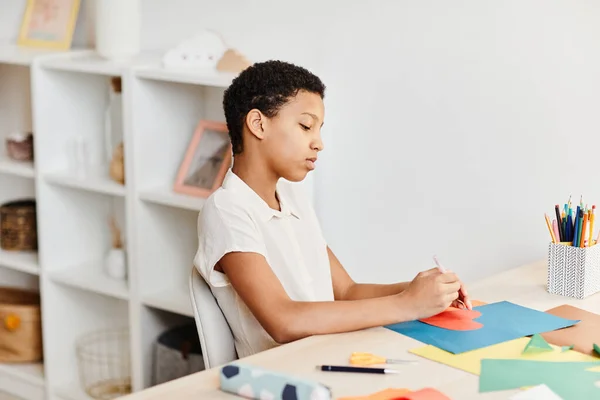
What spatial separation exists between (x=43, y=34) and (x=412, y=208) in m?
1.49

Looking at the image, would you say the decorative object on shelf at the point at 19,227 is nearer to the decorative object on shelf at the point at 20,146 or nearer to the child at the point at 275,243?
the decorative object on shelf at the point at 20,146

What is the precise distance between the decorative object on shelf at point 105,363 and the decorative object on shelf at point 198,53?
1.04m

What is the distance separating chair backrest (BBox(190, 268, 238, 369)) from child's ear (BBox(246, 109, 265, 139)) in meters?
0.28

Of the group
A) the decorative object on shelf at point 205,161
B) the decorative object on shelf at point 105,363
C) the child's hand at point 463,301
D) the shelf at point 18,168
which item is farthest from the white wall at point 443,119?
the decorative object on shelf at point 105,363

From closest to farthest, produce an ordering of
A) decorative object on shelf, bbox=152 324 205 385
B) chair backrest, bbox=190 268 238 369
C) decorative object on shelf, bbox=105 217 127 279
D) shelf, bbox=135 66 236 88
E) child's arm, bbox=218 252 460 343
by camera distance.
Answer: child's arm, bbox=218 252 460 343 → chair backrest, bbox=190 268 238 369 → shelf, bbox=135 66 236 88 → decorative object on shelf, bbox=152 324 205 385 → decorative object on shelf, bbox=105 217 127 279

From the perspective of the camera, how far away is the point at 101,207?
3.22 m

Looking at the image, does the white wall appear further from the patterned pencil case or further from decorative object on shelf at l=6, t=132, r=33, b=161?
the patterned pencil case

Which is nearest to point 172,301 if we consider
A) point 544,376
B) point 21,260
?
point 21,260

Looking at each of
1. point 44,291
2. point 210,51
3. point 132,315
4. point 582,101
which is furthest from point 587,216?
point 44,291

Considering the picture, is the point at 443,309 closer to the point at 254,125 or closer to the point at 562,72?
the point at 254,125

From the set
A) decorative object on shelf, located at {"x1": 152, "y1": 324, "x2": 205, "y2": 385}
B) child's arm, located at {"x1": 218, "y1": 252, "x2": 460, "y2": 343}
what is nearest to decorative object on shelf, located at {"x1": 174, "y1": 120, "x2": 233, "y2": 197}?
decorative object on shelf, located at {"x1": 152, "y1": 324, "x2": 205, "y2": 385}

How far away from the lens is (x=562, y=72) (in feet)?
7.16

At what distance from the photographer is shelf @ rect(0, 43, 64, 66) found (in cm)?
296

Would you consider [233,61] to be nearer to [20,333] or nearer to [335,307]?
[335,307]
